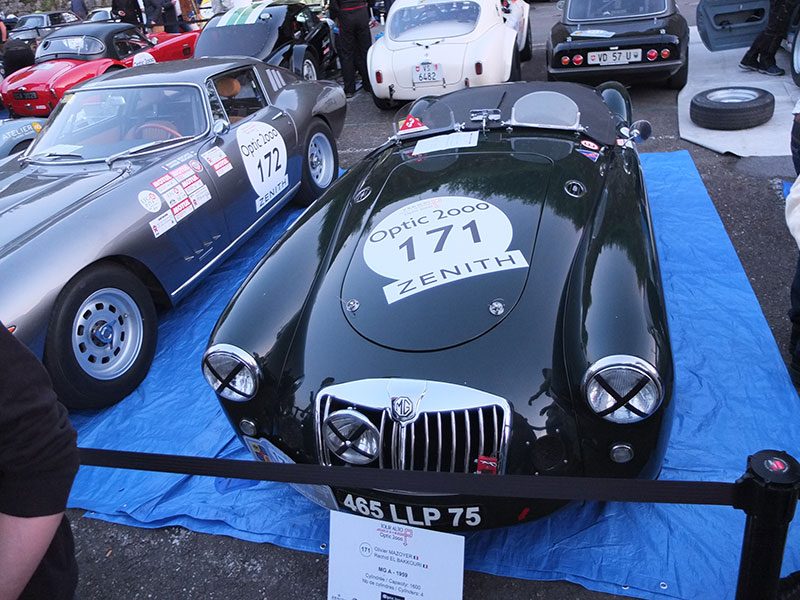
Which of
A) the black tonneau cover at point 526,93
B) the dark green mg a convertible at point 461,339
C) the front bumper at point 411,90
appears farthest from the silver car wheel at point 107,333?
the front bumper at point 411,90

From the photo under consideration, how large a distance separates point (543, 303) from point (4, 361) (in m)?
1.73

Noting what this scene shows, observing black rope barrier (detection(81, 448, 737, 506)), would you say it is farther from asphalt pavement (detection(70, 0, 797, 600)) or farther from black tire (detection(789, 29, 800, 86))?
black tire (detection(789, 29, 800, 86))

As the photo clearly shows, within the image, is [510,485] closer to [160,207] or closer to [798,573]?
[798,573]

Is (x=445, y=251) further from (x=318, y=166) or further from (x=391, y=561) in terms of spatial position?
(x=318, y=166)

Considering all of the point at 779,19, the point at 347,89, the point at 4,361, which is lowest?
the point at 347,89

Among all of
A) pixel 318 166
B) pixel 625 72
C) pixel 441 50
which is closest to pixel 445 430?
pixel 318 166

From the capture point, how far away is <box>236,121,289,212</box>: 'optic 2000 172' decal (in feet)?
14.8

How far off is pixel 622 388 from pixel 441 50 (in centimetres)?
581

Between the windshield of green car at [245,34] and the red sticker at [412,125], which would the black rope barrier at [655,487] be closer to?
the red sticker at [412,125]

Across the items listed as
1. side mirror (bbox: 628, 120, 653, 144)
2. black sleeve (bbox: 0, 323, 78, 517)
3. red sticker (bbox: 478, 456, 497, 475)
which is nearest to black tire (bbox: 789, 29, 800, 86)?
side mirror (bbox: 628, 120, 653, 144)

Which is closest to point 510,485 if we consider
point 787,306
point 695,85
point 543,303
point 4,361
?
point 543,303

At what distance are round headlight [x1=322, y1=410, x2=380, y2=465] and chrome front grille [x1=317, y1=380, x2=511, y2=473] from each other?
3cm

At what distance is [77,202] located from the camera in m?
3.54

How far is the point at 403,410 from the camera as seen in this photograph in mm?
2064
